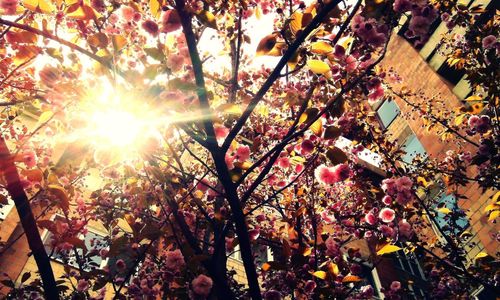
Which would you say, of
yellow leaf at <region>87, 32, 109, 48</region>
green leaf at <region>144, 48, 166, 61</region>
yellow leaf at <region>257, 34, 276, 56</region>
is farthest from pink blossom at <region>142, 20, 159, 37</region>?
yellow leaf at <region>257, 34, 276, 56</region>

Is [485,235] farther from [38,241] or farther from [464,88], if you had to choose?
[38,241]

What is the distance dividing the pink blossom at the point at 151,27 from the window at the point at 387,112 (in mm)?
17352

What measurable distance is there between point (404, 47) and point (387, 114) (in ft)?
12.7

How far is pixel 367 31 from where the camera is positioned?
3207mm

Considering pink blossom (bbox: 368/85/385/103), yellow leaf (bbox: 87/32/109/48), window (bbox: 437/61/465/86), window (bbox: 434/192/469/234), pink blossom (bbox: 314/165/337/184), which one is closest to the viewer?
yellow leaf (bbox: 87/32/109/48)

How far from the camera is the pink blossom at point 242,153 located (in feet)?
12.6

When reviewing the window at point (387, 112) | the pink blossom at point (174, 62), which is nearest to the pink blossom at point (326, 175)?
the pink blossom at point (174, 62)

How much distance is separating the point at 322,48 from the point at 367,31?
0.76 m

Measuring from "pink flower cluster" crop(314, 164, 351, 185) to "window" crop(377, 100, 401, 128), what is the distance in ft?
52.5

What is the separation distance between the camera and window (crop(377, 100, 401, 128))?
18703mm

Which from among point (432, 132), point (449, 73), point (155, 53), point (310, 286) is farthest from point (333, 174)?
point (449, 73)

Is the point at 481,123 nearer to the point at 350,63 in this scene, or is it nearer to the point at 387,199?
the point at 387,199

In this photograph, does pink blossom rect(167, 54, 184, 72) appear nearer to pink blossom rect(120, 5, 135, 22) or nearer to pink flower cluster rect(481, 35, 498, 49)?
pink blossom rect(120, 5, 135, 22)

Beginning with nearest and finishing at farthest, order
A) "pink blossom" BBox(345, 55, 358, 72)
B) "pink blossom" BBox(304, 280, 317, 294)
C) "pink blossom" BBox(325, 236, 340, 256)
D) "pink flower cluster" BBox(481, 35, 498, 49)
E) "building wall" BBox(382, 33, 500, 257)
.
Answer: "pink blossom" BBox(345, 55, 358, 72), "pink blossom" BBox(304, 280, 317, 294), "pink blossom" BBox(325, 236, 340, 256), "pink flower cluster" BBox(481, 35, 498, 49), "building wall" BBox(382, 33, 500, 257)
